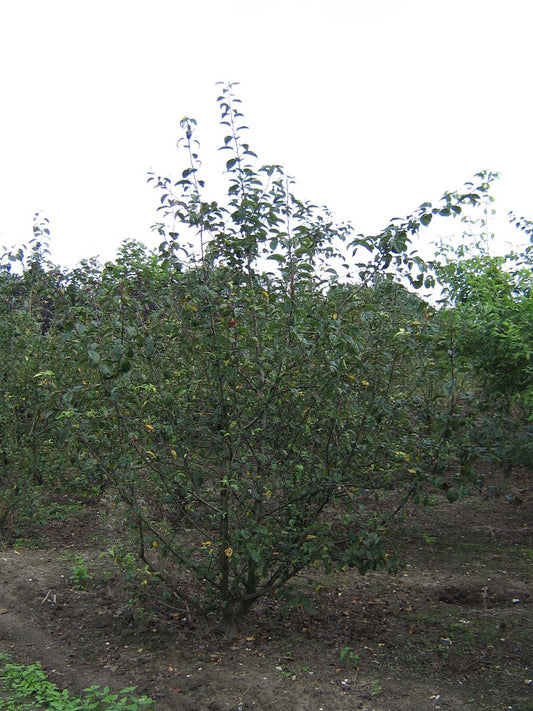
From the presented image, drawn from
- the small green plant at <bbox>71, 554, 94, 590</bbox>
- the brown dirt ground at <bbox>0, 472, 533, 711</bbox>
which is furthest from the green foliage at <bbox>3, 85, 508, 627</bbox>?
the small green plant at <bbox>71, 554, 94, 590</bbox>

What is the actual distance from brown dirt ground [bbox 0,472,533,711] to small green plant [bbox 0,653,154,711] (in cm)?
8

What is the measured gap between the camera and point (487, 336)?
5.55 meters

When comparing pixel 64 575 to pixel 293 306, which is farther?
pixel 64 575

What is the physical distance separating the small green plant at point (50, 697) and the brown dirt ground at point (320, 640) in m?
0.08

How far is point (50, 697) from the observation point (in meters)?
3.26

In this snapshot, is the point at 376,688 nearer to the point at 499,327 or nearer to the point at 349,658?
the point at 349,658

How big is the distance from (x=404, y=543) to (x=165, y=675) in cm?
307

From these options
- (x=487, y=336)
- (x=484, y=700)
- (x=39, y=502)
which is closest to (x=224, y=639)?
(x=484, y=700)

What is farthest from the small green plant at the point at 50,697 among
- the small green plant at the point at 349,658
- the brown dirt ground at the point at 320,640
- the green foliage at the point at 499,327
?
the green foliage at the point at 499,327

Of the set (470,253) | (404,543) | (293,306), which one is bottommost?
(404,543)

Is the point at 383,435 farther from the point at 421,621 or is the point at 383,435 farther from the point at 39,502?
the point at 39,502

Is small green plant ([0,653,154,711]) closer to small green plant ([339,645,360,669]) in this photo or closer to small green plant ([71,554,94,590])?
small green plant ([339,645,360,669])

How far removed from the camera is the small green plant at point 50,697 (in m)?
3.10

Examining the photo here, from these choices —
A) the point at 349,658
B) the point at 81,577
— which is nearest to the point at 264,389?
the point at 349,658
